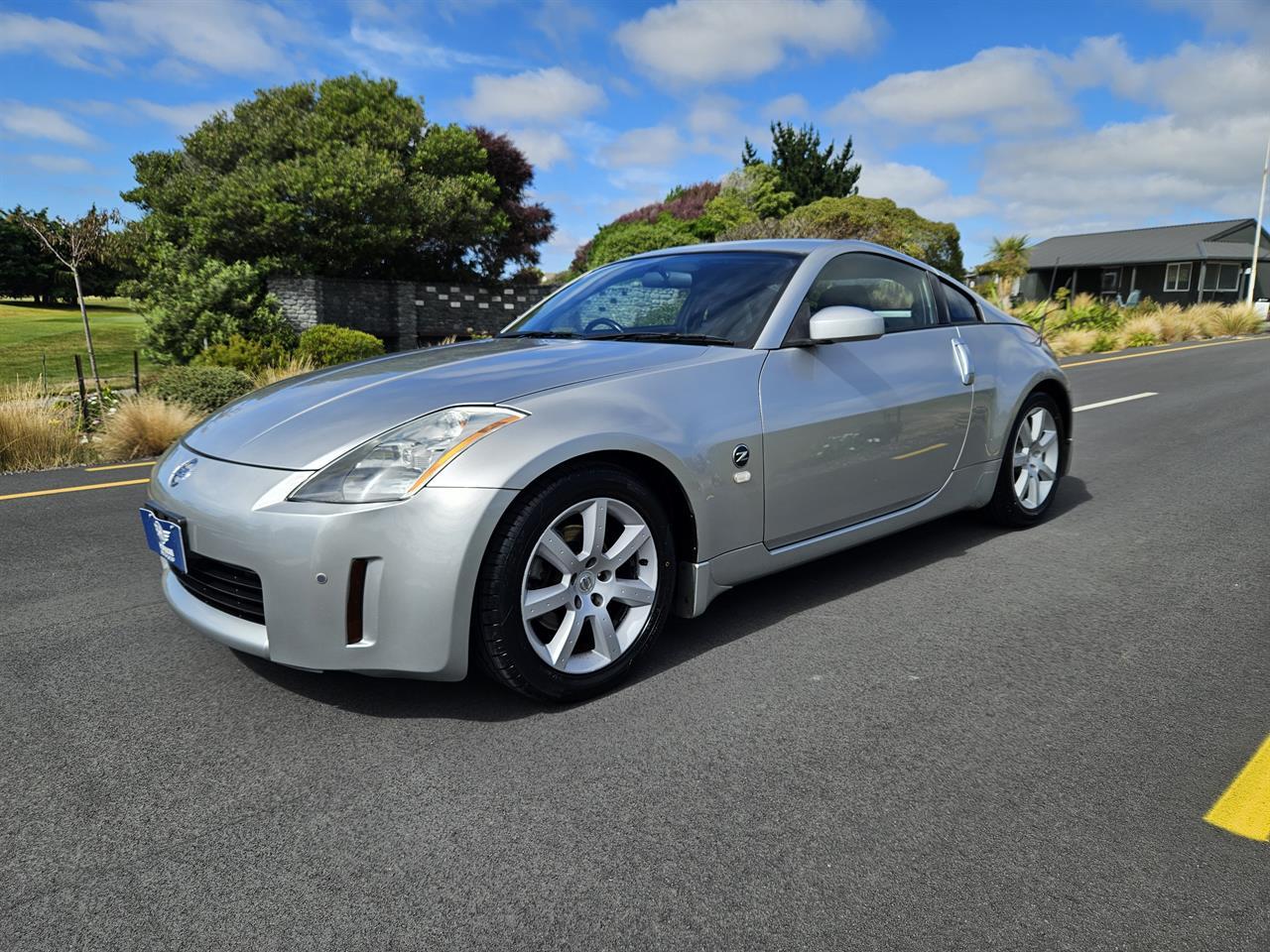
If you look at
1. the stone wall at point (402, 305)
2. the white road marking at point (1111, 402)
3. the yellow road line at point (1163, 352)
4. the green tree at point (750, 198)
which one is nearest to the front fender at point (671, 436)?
the white road marking at point (1111, 402)

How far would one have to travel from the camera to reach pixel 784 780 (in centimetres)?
251

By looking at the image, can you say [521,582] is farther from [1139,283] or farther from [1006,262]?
[1139,283]

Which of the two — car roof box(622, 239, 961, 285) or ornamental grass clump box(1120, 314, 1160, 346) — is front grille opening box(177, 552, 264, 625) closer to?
car roof box(622, 239, 961, 285)

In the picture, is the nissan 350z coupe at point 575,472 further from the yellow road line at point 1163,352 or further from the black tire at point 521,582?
the yellow road line at point 1163,352

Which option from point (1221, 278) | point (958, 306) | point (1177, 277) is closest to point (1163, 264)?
point (1177, 277)

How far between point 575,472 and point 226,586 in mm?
1115

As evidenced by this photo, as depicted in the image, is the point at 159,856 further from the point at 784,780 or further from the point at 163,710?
the point at 784,780

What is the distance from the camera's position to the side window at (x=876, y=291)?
3871 mm

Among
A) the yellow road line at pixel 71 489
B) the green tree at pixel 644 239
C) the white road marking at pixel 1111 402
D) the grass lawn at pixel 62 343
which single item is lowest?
the grass lawn at pixel 62 343

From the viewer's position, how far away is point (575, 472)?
9.43 ft

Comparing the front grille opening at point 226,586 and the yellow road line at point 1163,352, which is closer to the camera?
the front grille opening at point 226,586

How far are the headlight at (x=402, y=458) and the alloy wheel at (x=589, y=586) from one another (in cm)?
37

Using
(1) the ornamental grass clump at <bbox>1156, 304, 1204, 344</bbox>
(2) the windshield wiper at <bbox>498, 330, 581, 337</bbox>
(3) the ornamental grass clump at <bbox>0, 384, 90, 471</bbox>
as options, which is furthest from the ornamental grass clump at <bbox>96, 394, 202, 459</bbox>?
(1) the ornamental grass clump at <bbox>1156, 304, 1204, 344</bbox>

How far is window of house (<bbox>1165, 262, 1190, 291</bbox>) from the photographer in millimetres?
46344
